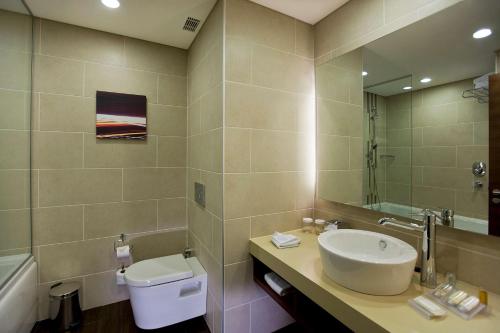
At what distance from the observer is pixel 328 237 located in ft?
4.08

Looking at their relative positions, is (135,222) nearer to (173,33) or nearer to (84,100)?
(84,100)

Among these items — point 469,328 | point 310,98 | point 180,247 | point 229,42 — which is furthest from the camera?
point 180,247

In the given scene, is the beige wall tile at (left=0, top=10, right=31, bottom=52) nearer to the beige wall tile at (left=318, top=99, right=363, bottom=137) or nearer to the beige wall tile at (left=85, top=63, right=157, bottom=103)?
the beige wall tile at (left=85, top=63, right=157, bottom=103)

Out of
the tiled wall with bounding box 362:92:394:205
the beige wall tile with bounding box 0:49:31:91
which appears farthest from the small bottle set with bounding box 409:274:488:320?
the beige wall tile with bounding box 0:49:31:91

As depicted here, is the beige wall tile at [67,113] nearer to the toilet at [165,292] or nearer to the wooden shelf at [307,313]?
the toilet at [165,292]

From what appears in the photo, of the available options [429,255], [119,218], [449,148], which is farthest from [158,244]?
[449,148]

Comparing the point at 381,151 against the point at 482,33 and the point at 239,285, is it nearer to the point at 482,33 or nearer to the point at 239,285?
the point at 482,33

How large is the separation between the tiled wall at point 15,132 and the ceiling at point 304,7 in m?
1.72

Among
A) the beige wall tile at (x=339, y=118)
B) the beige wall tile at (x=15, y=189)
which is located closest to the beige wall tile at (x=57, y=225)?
the beige wall tile at (x=15, y=189)

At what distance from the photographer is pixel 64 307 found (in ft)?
5.77

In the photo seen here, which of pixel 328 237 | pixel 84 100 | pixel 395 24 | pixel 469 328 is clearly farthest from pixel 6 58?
pixel 469 328

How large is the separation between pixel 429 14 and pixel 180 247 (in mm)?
2494

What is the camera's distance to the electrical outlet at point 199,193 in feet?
6.02

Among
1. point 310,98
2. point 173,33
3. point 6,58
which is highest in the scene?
point 173,33
